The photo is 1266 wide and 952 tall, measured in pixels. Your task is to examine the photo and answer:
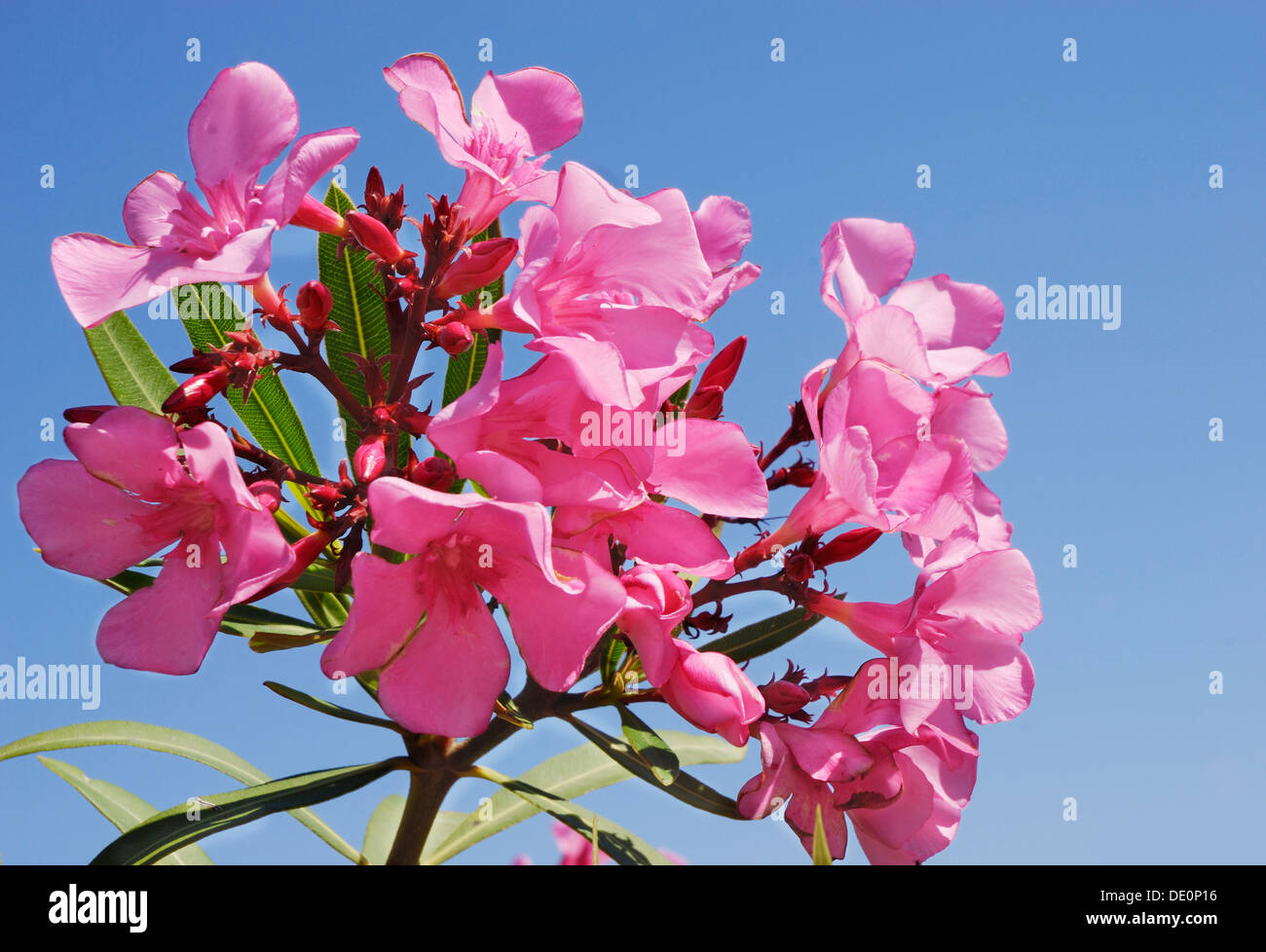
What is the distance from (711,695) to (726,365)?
55 centimetres

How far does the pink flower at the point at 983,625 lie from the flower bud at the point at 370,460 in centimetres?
69

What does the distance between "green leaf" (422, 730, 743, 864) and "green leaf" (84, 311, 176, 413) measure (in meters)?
0.97

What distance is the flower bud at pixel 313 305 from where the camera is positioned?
1386mm

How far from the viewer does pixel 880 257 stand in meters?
1.64

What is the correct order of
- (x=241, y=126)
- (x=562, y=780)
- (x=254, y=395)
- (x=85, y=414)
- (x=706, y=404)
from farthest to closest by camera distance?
(x=562, y=780), (x=254, y=395), (x=706, y=404), (x=241, y=126), (x=85, y=414)

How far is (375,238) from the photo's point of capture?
1.40 metres

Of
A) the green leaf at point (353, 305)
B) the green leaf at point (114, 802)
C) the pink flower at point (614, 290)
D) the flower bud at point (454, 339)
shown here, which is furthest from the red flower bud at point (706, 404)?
the green leaf at point (114, 802)

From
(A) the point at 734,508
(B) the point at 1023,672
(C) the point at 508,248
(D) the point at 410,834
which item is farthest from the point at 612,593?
(D) the point at 410,834

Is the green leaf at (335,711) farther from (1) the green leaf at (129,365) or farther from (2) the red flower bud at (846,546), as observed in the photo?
A: (2) the red flower bud at (846,546)

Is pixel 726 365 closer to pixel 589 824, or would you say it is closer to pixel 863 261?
pixel 863 261

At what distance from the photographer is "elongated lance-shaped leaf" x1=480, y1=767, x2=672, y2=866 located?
5.40ft

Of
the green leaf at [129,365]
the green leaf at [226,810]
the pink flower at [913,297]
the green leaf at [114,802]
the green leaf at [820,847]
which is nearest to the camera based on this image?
the green leaf at [820,847]

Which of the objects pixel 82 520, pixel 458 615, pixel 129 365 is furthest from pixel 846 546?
pixel 129 365

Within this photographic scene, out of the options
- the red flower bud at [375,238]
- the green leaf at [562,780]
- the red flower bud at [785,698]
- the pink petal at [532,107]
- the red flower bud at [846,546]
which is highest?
the pink petal at [532,107]
